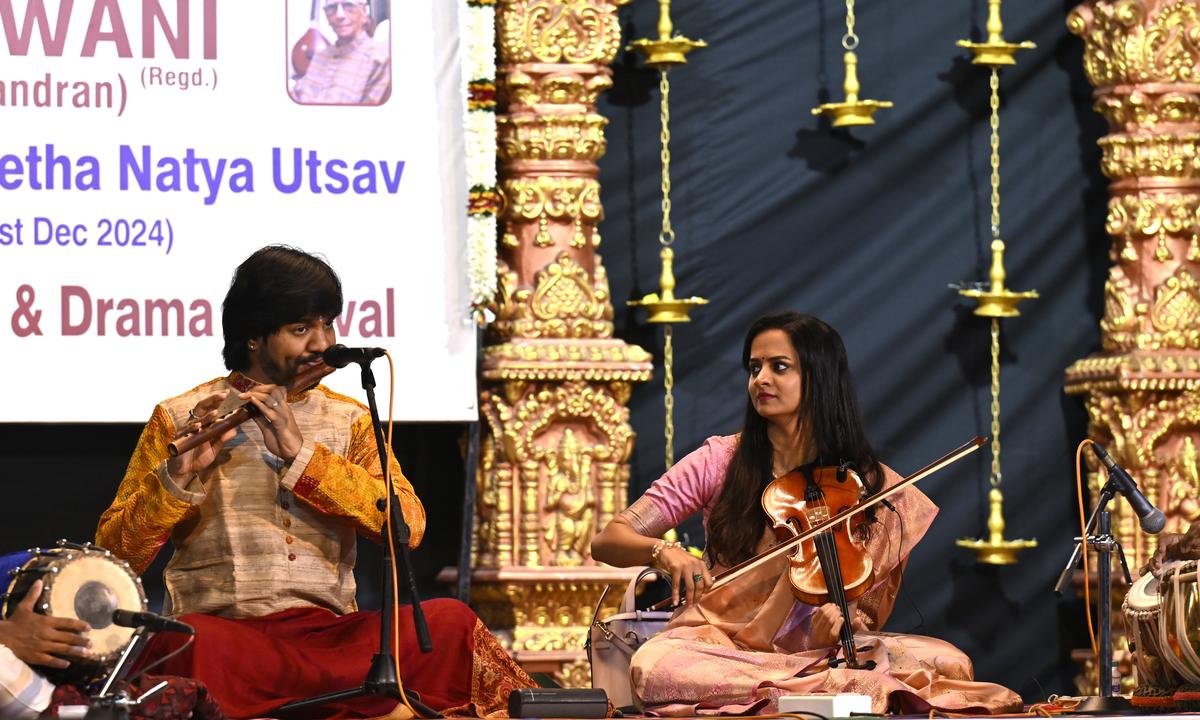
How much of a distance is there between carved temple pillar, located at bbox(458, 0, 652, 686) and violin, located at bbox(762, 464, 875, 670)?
144 cm

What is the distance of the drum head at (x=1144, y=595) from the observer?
5.09 meters

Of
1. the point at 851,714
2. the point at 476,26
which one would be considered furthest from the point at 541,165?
the point at 851,714

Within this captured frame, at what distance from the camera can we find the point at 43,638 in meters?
4.17

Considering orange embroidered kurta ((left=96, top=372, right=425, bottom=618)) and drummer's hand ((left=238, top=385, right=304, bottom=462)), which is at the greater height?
drummer's hand ((left=238, top=385, right=304, bottom=462))

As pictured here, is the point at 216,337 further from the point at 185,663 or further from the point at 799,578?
the point at 799,578

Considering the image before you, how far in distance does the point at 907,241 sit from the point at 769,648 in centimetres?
245

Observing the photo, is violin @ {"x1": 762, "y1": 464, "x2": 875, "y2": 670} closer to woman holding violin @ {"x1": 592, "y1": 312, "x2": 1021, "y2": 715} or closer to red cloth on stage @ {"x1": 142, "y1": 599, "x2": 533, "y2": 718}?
woman holding violin @ {"x1": 592, "y1": 312, "x2": 1021, "y2": 715}

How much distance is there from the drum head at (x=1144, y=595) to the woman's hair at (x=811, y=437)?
2.43 feet

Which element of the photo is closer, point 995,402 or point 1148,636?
point 1148,636

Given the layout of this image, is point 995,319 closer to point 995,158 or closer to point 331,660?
point 995,158

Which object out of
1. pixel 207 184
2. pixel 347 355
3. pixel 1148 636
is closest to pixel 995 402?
pixel 1148 636

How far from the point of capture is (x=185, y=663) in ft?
15.6

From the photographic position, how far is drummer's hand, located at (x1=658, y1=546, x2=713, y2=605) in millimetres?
5207

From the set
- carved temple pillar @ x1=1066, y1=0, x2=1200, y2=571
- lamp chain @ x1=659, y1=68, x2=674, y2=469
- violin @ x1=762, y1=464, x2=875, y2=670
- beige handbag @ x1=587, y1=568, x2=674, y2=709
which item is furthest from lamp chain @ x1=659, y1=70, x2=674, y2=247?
violin @ x1=762, y1=464, x2=875, y2=670
